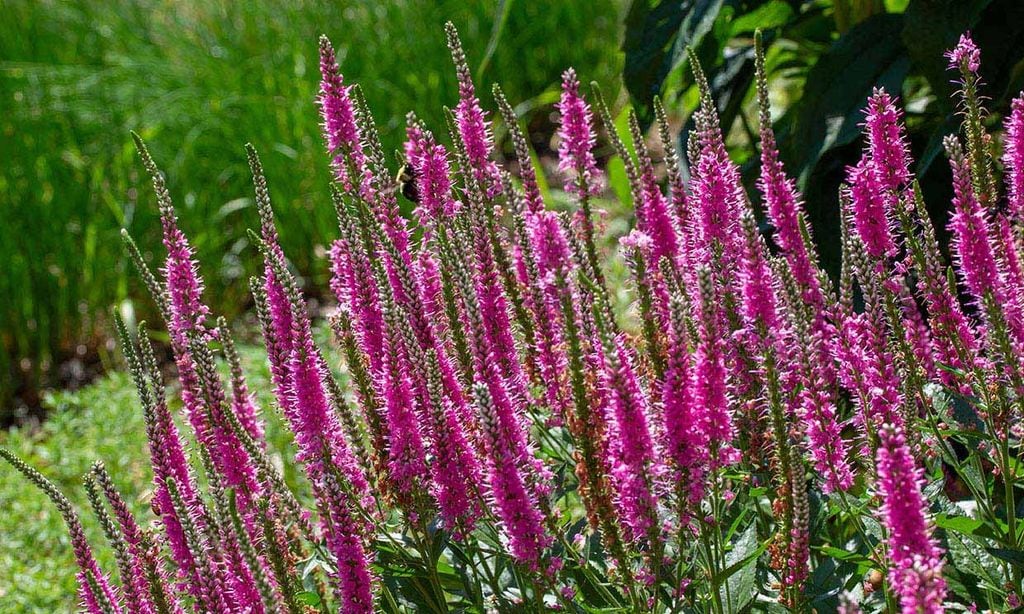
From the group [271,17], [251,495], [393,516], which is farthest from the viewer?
[271,17]

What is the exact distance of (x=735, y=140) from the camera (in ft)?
23.1

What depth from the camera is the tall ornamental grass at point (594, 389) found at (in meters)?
1.88

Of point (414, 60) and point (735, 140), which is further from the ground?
point (414, 60)

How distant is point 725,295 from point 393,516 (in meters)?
1.15

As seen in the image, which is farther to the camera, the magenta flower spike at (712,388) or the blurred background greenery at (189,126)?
the blurred background greenery at (189,126)

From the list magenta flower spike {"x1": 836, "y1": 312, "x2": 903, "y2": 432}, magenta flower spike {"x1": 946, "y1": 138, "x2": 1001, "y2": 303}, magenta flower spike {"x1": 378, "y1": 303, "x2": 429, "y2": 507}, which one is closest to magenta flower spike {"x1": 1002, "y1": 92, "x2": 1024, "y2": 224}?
magenta flower spike {"x1": 946, "y1": 138, "x2": 1001, "y2": 303}

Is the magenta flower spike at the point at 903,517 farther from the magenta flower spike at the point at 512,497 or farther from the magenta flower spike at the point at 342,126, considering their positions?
the magenta flower spike at the point at 342,126

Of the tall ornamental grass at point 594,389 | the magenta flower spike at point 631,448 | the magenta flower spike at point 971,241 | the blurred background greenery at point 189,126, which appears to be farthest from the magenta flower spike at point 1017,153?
the blurred background greenery at point 189,126

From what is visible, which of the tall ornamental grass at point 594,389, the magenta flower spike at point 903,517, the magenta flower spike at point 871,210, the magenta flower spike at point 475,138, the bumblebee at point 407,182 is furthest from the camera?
the bumblebee at point 407,182

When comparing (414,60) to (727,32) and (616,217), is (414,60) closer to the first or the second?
(616,217)

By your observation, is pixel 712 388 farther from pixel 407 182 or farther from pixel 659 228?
pixel 407 182

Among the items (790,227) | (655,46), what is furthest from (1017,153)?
(655,46)

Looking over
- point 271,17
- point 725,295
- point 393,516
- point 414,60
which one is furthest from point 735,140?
point 725,295

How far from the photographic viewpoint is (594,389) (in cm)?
201
